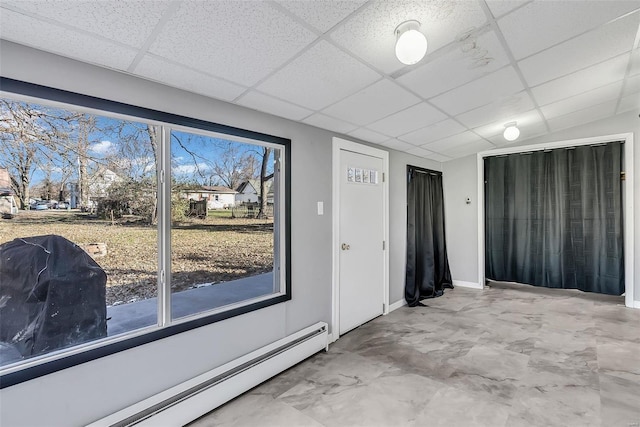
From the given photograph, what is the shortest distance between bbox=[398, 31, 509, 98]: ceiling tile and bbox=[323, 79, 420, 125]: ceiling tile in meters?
0.11

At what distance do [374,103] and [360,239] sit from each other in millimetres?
1607

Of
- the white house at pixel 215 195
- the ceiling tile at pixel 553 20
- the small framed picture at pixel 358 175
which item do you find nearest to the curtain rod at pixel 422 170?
the small framed picture at pixel 358 175

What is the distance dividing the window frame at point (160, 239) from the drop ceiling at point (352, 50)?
0.71ft

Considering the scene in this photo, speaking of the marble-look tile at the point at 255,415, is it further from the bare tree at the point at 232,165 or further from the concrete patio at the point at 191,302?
the bare tree at the point at 232,165

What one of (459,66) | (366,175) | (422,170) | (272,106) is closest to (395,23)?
(459,66)

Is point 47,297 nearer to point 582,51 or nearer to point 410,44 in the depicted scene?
point 410,44

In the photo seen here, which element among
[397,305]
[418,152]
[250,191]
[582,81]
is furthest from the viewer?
[418,152]

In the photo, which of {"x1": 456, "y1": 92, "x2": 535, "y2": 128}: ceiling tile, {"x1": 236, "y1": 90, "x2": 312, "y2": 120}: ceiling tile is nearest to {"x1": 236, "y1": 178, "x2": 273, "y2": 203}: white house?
{"x1": 236, "y1": 90, "x2": 312, "y2": 120}: ceiling tile

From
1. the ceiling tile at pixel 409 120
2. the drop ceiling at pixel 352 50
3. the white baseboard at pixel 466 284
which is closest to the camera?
the drop ceiling at pixel 352 50

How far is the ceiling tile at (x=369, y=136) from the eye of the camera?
11.0 ft

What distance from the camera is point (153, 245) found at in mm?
2012

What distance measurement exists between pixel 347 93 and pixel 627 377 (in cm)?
321

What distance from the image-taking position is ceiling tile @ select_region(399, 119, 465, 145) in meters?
3.52

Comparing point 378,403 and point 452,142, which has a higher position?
point 452,142
